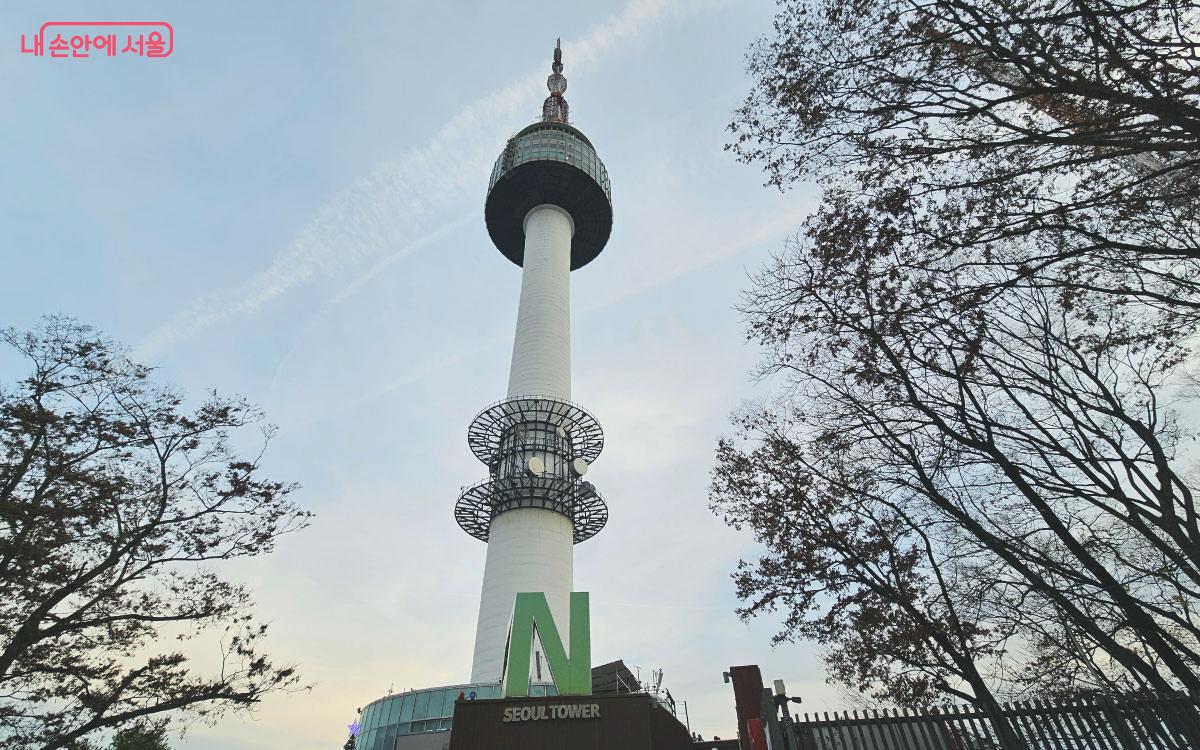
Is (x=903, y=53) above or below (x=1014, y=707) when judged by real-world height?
above

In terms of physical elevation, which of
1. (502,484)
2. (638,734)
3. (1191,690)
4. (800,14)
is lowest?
(1191,690)

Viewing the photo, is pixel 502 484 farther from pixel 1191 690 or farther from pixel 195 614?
pixel 1191 690

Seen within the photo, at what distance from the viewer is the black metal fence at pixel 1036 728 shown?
1277 centimetres

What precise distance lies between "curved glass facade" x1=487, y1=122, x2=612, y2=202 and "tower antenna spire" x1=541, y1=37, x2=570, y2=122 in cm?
449

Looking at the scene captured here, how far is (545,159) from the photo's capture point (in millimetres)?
61969

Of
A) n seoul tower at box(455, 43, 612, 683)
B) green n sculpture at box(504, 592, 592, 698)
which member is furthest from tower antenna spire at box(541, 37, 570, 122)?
green n sculpture at box(504, 592, 592, 698)

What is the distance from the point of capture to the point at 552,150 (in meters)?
62.7

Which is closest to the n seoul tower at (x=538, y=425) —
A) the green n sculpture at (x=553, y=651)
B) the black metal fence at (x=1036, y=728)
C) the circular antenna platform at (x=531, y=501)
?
the circular antenna platform at (x=531, y=501)

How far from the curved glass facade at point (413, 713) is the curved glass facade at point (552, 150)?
48.2m

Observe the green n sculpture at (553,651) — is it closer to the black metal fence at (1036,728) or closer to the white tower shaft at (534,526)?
the white tower shaft at (534,526)

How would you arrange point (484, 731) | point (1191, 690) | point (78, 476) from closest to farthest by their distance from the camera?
point (1191, 690) < point (78, 476) < point (484, 731)

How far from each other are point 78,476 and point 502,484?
28061mm

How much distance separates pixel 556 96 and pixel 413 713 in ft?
217

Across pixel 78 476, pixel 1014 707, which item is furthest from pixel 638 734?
pixel 78 476
